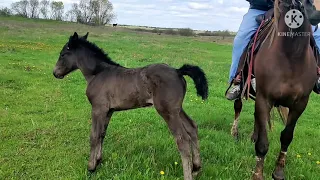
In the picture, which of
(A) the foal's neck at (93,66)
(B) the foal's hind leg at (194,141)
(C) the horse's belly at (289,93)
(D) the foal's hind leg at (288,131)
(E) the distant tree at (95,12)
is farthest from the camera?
(E) the distant tree at (95,12)

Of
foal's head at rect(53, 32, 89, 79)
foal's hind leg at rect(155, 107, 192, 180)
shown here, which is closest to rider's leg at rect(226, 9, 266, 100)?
foal's hind leg at rect(155, 107, 192, 180)

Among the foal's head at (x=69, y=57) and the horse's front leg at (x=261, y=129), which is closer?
the horse's front leg at (x=261, y=129)

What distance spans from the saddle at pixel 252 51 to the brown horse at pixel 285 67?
14.2 inches

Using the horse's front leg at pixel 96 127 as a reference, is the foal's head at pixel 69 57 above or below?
above

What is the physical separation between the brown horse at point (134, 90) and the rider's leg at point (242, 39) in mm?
1508

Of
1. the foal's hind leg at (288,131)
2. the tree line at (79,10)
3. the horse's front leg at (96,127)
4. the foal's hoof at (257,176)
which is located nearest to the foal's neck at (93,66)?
the horse's front leg at (96,127)

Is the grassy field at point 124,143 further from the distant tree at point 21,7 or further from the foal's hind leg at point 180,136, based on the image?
the distant tree at point 21,7

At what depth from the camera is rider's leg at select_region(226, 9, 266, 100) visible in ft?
21.1

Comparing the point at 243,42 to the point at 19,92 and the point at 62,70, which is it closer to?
the point at 62,70

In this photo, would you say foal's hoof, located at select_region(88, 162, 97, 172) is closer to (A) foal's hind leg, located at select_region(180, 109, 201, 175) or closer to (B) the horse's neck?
(A) foal's hind leg, located at select_region(180, 109, 201, 175)

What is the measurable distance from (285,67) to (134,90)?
1.97m

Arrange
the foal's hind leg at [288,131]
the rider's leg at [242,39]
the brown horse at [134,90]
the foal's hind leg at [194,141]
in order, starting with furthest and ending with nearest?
1. the rider's leg at [242,39]
2. the foal's hind leg at [194,141]
3. the foal's hind leg at [288,131]
4. the brown horse at [134,90]

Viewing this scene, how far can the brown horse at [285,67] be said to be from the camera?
4480 millimetres

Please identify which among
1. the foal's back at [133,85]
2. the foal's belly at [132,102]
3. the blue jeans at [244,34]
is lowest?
the foal's belly at [132,102]
